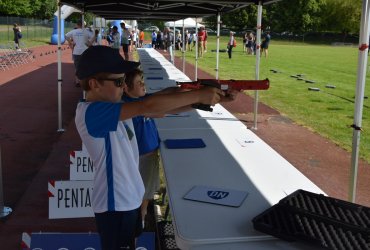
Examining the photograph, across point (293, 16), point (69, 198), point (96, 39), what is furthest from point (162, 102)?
point (293, 16)

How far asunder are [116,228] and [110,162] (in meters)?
0.34

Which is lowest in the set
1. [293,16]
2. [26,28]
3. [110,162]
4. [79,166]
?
[79,166]

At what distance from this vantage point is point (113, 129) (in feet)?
6.56

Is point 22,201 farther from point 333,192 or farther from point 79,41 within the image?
point 79,41

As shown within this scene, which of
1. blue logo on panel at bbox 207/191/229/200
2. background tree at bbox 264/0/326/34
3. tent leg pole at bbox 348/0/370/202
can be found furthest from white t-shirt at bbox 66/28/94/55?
background tree at bbox 264/0/326/34

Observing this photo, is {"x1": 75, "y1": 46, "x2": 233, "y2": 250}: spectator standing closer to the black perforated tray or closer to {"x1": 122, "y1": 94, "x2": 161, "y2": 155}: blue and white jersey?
the black perforated tray

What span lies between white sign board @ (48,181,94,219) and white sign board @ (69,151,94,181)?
0.62 metres

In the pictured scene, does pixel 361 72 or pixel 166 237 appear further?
pixel 166 237

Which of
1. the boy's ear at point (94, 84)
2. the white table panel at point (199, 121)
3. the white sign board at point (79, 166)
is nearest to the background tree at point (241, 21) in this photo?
the white table panel at point (199, 121)

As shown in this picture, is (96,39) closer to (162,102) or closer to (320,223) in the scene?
(162,102)

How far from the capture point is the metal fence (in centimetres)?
3498

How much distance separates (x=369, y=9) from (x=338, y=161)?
4.07m

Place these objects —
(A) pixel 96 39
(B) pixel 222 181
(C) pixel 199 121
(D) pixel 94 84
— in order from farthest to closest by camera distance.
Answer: (A) pixel 96 39 → (C) pixel 199 121 → (B) pixel 222 181 → (D) pixel 94 84

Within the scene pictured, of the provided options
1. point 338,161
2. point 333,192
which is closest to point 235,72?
point 338,161
